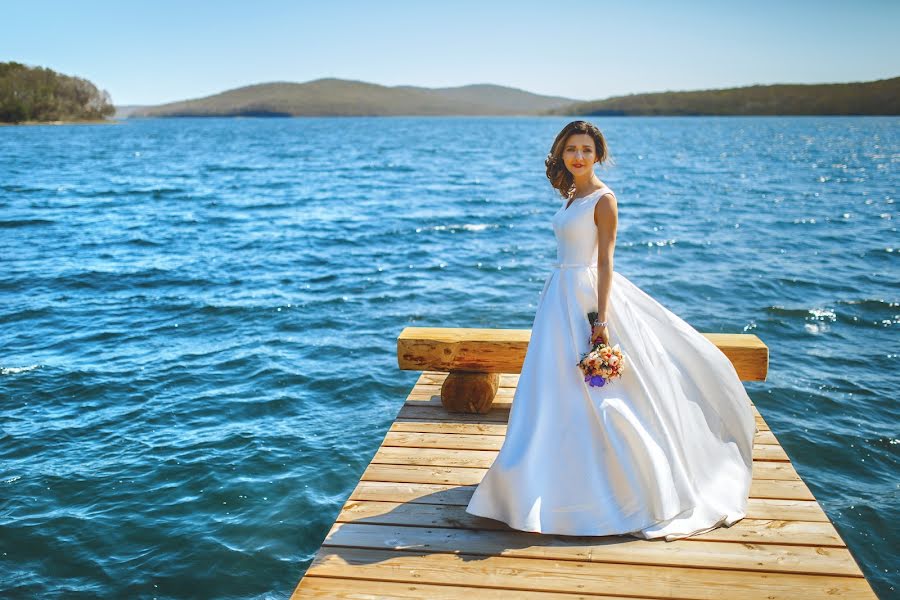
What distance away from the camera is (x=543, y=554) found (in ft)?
15.1

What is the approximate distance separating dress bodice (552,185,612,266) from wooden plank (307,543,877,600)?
6.75ft

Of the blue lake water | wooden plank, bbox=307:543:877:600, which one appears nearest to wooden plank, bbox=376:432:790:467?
the blue lake water

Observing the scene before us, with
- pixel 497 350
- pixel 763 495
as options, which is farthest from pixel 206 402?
pixel 763 495

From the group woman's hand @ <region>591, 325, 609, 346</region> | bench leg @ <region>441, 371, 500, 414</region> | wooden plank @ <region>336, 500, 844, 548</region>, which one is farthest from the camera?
bench leg @ <region>441, 371, 500, 414</region>

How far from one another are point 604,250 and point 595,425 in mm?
1202

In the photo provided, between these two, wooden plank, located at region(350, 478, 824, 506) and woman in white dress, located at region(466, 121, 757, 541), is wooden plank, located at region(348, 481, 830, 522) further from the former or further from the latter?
woman in white dress, located at region(466, 121, 757, 541)

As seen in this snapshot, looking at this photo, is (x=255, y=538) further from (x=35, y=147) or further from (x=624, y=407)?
(x=35, y=147)

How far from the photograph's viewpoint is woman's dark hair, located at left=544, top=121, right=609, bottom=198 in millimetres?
5027

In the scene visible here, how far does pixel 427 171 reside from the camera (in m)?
51.2

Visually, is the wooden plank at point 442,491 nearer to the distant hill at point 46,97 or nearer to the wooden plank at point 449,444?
the wooden plank at point 449,444

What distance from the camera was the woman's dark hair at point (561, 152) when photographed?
16.5ft

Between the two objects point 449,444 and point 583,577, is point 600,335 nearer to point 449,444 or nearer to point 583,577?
point 583,577

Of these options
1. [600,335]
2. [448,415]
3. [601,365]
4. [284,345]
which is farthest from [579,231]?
[284,345]

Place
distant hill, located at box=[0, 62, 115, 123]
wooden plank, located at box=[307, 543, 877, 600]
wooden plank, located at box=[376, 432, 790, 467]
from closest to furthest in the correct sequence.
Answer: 1. wooden plank, located at box=[307, 543, 877, 600]
2. wooden plank, located at box=[376, 432, 790, 467]
3. distant hill, located at box=[0, 62, 115, 123]
